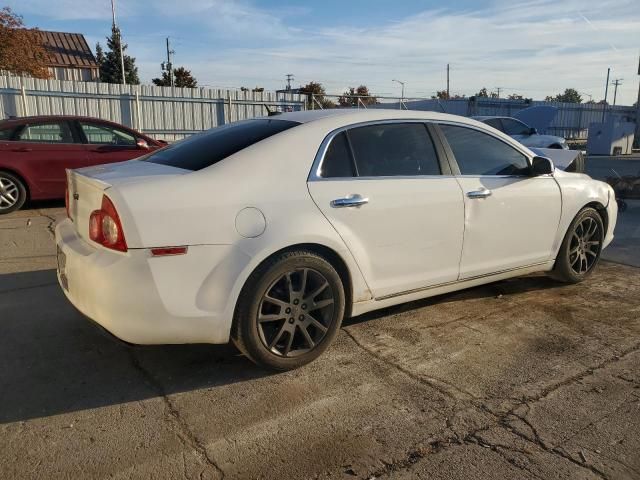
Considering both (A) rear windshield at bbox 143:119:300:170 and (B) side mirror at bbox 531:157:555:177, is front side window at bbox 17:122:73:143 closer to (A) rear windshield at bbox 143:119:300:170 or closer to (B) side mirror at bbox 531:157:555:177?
(A) rear windshield at bbox 143:119:300:170

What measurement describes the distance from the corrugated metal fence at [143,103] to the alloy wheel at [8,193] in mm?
10211

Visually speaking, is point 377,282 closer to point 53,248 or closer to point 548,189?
point 548,189

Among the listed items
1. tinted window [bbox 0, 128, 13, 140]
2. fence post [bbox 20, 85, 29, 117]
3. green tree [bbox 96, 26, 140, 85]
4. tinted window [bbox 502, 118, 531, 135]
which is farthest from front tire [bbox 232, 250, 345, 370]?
green tree [bbox 96, 26, 140, 85]

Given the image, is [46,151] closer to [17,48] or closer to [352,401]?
Answer: [352,401]

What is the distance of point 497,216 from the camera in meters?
4.20

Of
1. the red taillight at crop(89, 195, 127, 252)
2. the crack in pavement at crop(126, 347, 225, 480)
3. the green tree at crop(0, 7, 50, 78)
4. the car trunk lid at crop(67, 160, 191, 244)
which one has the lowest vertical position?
the crack in pavement at crop(126, 347, 225, 480)

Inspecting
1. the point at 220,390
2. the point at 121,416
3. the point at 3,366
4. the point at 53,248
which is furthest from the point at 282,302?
the point at 53,248

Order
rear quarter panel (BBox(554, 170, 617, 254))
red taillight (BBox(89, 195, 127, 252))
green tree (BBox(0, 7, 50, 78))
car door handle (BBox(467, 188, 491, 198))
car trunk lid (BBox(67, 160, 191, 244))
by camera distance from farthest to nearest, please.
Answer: green tree (BBox(0, 7, 50, 78)) < rear quarter panel (BBox(554, 170, 617, 254)) < car door handle (BBox(467, 188, 491, 198)) < car trunk lid (BBox(67, 160, 191, 244)) < red taillight (BBox(89, 195, 127, 252))

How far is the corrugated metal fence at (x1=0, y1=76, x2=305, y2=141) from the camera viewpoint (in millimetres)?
17156

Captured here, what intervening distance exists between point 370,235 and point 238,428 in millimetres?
1458

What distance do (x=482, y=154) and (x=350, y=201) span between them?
148 centimetres

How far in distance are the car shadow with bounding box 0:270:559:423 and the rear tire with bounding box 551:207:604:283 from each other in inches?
68.1

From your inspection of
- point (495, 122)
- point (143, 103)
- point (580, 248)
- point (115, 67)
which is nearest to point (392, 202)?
point (580, 248)

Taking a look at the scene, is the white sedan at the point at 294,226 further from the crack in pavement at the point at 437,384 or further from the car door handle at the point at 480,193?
the crack in pavement at the point at 437,384
